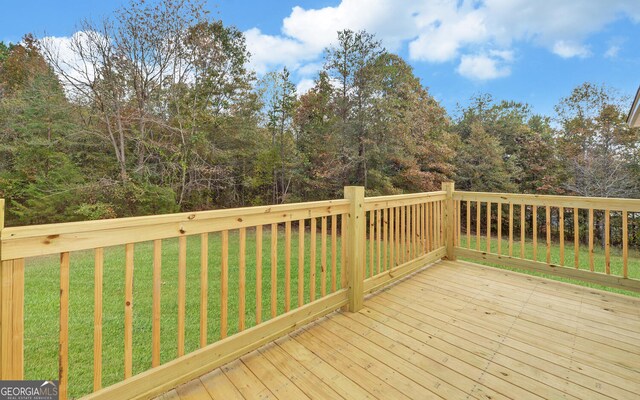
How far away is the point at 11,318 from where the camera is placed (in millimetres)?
1173

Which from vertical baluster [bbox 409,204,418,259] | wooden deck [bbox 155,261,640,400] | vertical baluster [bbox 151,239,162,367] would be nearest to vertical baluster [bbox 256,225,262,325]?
wooden deck [bbox 155,261,640,400]

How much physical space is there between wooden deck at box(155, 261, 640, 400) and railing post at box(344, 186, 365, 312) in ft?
0.48

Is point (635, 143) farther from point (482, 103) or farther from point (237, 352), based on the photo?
point (237, 352)

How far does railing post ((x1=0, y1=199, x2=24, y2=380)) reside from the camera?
45.3 inches

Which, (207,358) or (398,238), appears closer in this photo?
→ (207,358)

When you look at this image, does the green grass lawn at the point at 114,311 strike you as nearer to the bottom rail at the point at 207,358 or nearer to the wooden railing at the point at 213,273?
the wooden railing at the point at 213,273

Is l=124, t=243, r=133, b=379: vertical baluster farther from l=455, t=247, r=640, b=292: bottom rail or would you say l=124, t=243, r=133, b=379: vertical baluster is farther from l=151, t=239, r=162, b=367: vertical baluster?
l=455, t=247, r=640, b=292: bottom rail

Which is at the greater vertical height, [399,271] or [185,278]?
[185,278]

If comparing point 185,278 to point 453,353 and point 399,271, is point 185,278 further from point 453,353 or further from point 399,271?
point 399,271

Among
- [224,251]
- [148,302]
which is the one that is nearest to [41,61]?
[148,302]

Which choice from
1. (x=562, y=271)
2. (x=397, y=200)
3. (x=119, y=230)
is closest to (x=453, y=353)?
(x=397, y=200)

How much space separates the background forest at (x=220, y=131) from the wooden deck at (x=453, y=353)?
5.53 meters

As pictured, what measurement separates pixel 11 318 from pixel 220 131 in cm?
905

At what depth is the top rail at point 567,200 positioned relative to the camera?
9.61 feet
